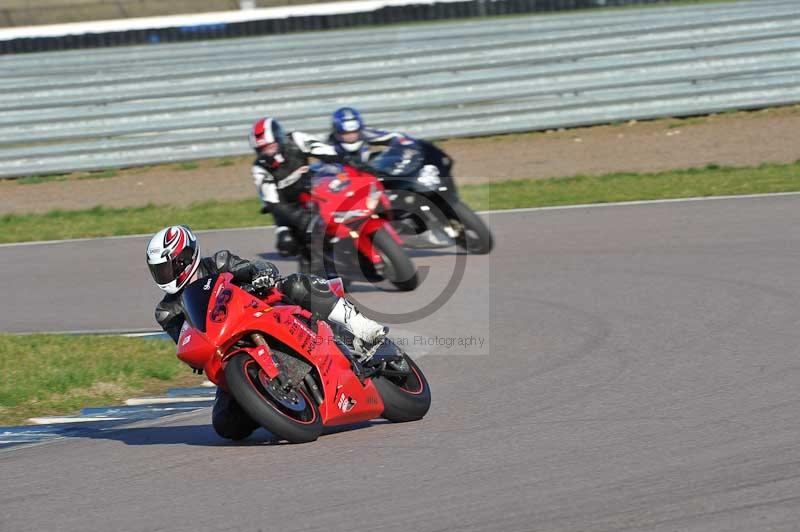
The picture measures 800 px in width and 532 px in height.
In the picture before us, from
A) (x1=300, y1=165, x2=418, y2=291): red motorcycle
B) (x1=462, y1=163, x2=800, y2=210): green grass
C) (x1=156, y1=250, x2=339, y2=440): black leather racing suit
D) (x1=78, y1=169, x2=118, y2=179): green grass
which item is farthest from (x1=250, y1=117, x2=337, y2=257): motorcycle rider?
(x1=78, y1=169, x2=118, y2=179): green grass

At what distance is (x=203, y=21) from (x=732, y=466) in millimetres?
18402

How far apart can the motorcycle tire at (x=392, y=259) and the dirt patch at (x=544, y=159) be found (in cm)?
583

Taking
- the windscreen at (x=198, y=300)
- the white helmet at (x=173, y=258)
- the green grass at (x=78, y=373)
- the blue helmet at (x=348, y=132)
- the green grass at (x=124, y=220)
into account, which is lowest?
the green grass at (x=124, y=220)

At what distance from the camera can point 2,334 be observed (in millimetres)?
9734

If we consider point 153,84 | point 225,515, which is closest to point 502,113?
point 153,84

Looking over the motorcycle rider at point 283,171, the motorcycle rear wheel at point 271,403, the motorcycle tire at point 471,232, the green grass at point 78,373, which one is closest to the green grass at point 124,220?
the motorcycle rider at point 283,171

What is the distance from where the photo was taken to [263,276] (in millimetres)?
5984

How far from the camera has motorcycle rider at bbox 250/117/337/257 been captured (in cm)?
1066

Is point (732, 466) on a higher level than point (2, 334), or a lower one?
higher

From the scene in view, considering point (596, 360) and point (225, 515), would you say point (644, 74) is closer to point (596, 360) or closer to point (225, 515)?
point (596, 360)

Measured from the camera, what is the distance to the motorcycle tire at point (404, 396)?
20.2ft

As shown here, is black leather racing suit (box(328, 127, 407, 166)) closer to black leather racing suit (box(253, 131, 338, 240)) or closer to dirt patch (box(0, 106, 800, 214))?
black leather racing suit (box(253, 131, 338, 240))

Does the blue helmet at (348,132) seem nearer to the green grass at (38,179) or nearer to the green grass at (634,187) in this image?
the green grass at (634,187)

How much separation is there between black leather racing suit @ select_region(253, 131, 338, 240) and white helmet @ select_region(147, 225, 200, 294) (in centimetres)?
457
